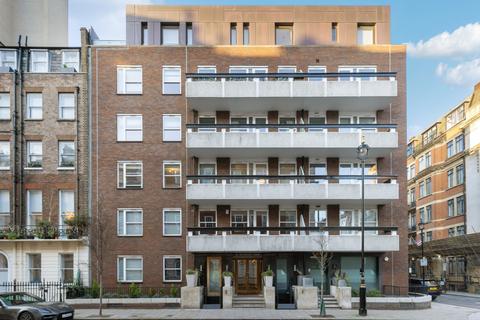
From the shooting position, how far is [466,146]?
183 ft

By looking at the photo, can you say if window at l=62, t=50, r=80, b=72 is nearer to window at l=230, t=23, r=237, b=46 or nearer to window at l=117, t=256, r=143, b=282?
window at l=230, t=23, r=237, b=46

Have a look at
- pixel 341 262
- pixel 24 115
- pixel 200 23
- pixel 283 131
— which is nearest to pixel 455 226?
→ pixel 341 262

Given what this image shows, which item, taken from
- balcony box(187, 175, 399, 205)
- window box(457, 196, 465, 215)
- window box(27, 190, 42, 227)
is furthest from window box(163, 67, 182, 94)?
window box(457, 196, 465, 215)

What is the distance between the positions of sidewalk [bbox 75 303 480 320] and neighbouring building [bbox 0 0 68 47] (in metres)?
32.0

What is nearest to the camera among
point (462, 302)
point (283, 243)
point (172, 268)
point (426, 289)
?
Answer: point (283, 243)

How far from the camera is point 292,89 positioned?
1276 inches

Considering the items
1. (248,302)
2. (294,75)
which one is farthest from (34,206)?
(294,75)

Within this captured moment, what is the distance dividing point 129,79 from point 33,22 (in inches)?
858

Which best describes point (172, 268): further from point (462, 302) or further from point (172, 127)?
point (462, 302)

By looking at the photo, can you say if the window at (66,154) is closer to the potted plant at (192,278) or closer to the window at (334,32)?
the potted plant at (192,278)

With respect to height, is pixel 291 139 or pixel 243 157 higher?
pixel 291 139

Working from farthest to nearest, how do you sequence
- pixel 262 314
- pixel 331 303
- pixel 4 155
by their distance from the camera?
pixel 4 155, pixel 331 303, pixel 262 314

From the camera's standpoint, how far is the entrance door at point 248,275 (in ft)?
109

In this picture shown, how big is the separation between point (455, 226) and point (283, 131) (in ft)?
115
